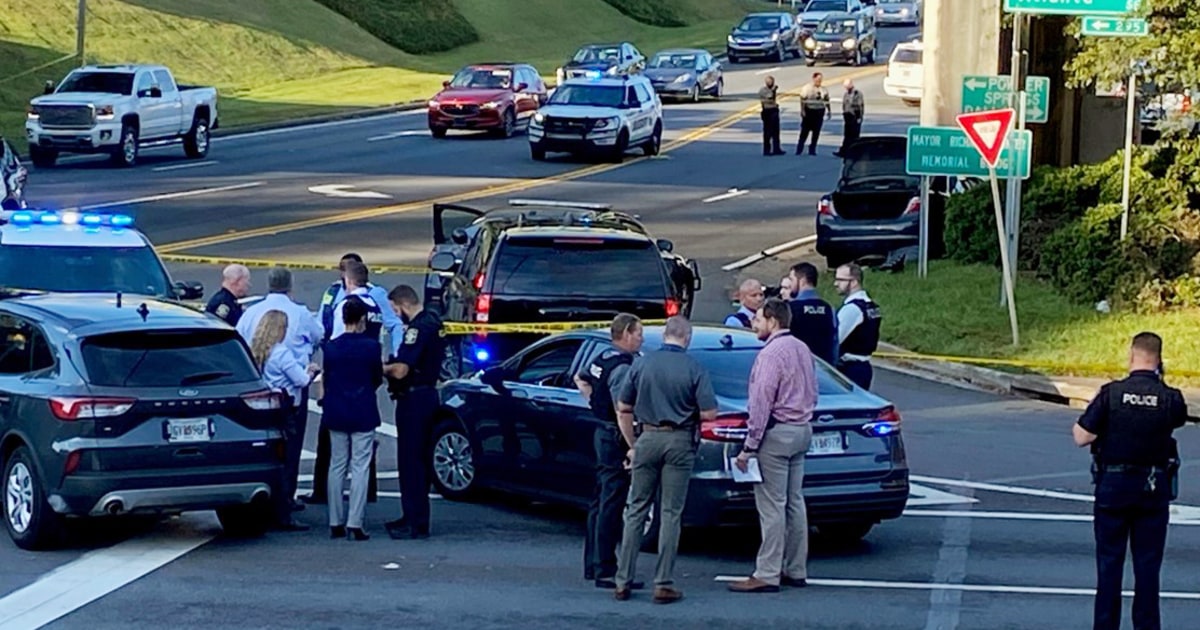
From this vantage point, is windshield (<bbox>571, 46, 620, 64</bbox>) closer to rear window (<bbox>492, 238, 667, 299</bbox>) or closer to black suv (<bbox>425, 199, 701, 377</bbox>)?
black suv (<bbox>425, 199, 701, 377</bbox>)

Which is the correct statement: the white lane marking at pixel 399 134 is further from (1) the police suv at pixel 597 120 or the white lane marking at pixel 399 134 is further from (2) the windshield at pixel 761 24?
(2) the windshield at pixel 761 24

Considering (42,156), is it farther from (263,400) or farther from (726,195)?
(263,400)

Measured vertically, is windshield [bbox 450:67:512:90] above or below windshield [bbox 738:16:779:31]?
below

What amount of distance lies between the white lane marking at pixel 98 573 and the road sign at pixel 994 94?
1313cm

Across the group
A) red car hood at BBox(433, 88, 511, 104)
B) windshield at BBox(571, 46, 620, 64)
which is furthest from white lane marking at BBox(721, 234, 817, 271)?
windshield at BBox(571, 46, 620, 64)

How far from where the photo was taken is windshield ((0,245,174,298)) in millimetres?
16938

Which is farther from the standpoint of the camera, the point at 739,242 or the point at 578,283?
the point at 739,242

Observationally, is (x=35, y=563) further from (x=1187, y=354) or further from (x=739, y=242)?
(x=739, y=242)

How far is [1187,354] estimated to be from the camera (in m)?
21.3

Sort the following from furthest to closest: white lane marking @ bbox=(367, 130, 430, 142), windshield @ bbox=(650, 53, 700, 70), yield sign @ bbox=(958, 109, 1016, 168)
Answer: windshield @ bbox=(650, 53, 700, 70)
white lane marking @ bbox=(367, 130, 430, 142)
yield sign @ bbox=(958, 109, 1016, 168)

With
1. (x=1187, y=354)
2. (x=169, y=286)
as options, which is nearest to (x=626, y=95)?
(x=1187, y=354)

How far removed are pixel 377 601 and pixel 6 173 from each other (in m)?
18.2

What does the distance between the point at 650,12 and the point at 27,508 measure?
75189mm

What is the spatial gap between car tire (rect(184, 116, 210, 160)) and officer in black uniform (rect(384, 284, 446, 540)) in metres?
28.9
